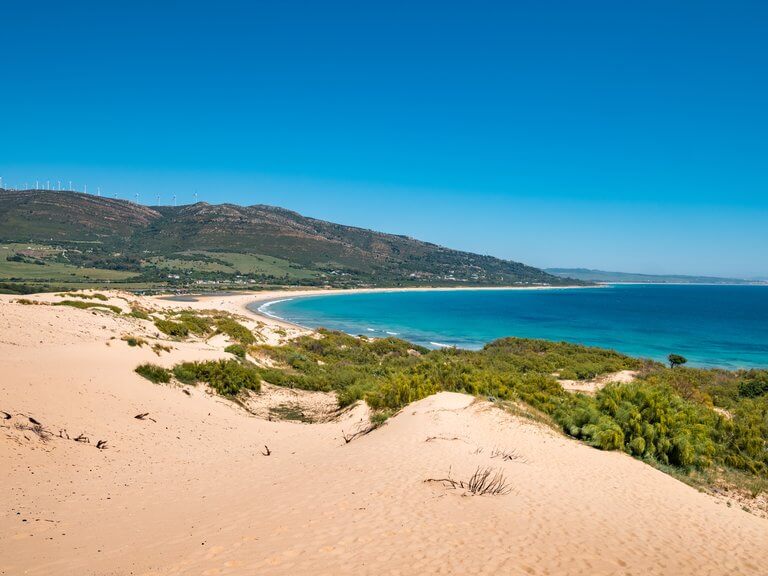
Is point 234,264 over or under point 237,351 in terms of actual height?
over

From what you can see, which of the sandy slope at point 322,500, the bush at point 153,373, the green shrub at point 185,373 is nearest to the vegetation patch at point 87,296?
the green shrub at point 185,373

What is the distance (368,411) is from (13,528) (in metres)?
11.7

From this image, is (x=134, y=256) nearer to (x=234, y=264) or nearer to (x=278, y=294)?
(x=234, y=264)

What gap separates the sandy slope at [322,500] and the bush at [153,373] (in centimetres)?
241

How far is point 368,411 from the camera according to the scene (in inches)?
690

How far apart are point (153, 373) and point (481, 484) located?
16.1m

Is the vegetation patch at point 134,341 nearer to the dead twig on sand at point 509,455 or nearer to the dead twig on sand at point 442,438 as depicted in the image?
the dead twig on sand at point 442,438

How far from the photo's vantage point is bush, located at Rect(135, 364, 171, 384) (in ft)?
62.7

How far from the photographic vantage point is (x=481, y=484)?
8703 mm

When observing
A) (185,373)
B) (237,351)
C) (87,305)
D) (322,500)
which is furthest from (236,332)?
(322,500)

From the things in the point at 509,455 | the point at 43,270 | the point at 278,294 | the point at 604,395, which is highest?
the point at 43,270

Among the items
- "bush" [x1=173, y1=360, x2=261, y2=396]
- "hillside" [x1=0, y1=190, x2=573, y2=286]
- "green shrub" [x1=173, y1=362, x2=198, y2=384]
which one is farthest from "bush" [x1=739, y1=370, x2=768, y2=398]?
"hillside" [x1=0, y1=190, x2=573, y2=286]

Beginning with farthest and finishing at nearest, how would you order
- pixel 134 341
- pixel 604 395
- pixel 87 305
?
1. pixel 87 305
2. pixel 134 341
3. pixel 604 395

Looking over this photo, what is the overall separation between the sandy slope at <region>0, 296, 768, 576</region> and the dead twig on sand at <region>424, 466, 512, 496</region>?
20 centimetres
